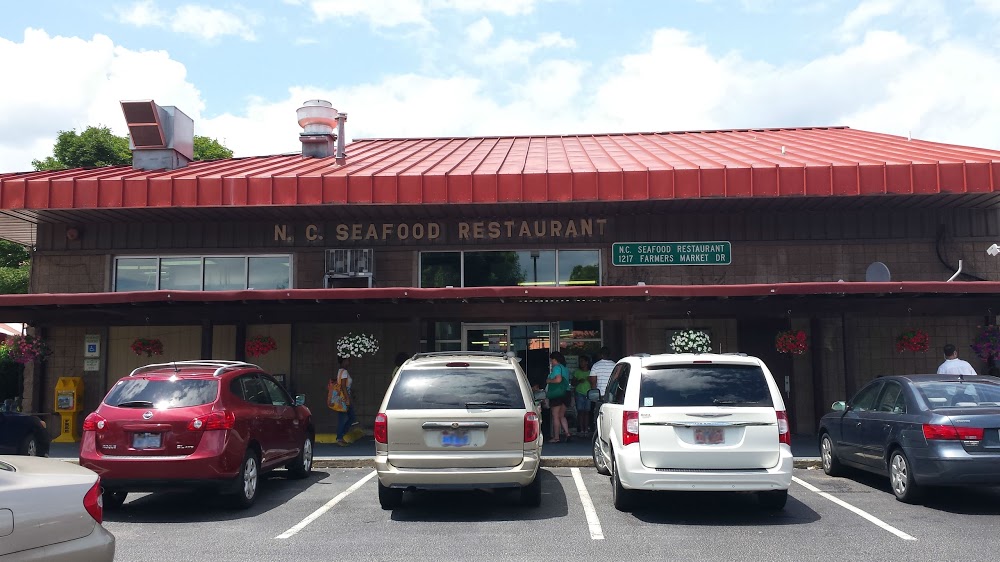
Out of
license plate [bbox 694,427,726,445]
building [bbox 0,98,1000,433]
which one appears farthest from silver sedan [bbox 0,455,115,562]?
building [bbox 0,98,1000,433]

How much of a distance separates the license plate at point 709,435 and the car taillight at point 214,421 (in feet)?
16.5

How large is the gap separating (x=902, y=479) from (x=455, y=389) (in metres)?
5.17

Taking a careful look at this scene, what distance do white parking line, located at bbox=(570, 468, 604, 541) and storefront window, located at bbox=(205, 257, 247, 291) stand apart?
9611 mm

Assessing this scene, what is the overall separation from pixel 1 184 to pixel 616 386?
13.2 metres

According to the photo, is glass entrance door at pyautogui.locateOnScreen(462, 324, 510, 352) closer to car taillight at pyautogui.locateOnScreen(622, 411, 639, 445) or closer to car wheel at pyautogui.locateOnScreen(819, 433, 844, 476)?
car wheel at pyautogui.locateOnScreen(819, 433, 844, 476)

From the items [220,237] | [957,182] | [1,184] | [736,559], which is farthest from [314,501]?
[957,182]

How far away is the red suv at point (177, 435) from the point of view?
837 centimetres

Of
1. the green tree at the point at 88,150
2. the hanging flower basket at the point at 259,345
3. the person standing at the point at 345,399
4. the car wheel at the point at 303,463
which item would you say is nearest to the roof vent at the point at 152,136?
the hanging flower basket at the point at 259,345

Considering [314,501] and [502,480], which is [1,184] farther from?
[502,480]

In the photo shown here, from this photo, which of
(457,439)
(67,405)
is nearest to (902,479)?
(457,439)

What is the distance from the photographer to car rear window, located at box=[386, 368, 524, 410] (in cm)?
821

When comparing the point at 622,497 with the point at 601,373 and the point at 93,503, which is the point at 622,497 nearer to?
the point at 93,503

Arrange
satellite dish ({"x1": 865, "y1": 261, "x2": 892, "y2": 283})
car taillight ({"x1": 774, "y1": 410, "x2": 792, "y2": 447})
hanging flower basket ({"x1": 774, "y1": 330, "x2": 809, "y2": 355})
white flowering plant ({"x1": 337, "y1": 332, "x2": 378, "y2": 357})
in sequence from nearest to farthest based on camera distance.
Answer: car taillight ({"x1": 774, "y1": 410, "x2": 792, "y2": 447}) < hanging flower basket ({"x1": 774, "y1": 330, "x2": 809, "y2": 355}) < white flowering plant ({"x1": 337, "y1": 332, "x2": 378, "y2": 357}) < satellite dish ({"x1": 865, "y1": 261, "x2": 892, "y2": 283})

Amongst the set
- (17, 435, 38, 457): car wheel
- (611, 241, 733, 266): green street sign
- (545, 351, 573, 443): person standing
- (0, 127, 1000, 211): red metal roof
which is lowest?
(17, 435, 38, 457): car wheel
